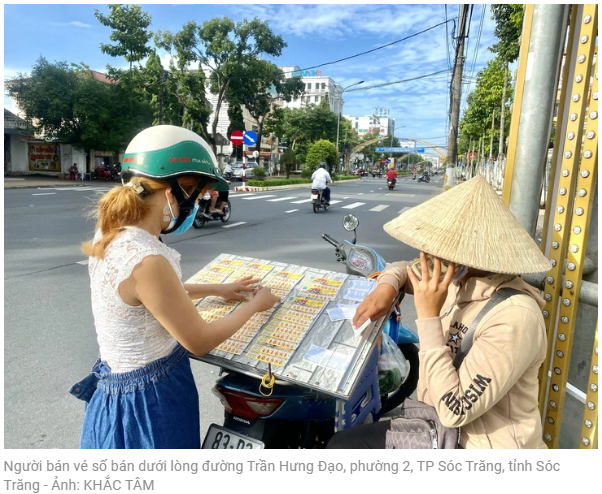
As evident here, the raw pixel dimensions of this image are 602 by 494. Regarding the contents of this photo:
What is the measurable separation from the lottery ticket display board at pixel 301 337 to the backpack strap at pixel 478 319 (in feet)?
0.97

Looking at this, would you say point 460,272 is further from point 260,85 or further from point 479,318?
point 260,85

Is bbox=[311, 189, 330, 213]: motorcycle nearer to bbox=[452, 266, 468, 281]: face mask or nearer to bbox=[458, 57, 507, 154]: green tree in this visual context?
bbox=[458, 57, 507, 154]: green tree

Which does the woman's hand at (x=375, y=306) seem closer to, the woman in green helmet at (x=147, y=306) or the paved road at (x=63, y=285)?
the woman in green helmet at (x=147, y=306)

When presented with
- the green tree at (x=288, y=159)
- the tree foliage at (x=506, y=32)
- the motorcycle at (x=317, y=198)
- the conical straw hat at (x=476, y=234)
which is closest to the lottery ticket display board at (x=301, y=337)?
the conical straw hat at (x=476, y=234)

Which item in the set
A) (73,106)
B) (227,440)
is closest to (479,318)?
(227,440)

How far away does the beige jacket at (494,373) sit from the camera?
115 centimetres

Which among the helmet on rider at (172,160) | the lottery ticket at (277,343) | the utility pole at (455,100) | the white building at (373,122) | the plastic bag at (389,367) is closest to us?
the helmet on rider at (172,160)

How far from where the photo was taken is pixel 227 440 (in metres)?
1.66

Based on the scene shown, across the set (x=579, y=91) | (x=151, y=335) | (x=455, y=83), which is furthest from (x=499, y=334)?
(x=455, y=83)

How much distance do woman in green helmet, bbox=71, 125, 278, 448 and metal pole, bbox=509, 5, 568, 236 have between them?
1.06m

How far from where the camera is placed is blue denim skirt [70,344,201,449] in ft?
4.54

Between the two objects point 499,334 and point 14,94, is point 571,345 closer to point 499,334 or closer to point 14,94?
point 499,334

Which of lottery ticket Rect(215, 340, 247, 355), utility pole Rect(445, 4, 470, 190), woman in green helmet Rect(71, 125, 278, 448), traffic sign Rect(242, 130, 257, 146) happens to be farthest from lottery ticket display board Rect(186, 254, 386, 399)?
traffic sign Rect(242, 130, 257, 146)

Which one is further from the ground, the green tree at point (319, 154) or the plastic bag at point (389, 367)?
the green tree at point (319, 154)
